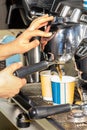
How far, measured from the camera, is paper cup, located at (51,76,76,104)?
1.05 meters

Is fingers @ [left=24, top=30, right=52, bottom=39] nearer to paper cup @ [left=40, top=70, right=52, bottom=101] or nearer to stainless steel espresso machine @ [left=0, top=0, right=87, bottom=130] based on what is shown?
stainless steel espresso machine @ [left=0, top=0, right=87, bottom=130]

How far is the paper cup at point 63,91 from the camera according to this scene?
1.05 metres

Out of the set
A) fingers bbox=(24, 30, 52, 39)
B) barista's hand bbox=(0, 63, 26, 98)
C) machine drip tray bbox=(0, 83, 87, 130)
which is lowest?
machine drip tray bbox=(0, 83, 87, 130)

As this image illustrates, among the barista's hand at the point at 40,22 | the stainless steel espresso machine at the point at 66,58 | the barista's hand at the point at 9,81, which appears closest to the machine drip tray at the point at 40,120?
the stainless steel espresso machine at the point at 66,58

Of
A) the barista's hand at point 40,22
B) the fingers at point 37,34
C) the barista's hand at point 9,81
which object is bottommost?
the barista's hand at point 9,81

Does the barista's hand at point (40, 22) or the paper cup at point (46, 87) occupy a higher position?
the barista's hand at point (40, 22)

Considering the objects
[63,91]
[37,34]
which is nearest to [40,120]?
[63,91]

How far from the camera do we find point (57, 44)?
38.7 inches

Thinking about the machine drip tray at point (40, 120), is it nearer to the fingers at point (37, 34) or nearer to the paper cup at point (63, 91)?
the paper cup at point (63, 91)

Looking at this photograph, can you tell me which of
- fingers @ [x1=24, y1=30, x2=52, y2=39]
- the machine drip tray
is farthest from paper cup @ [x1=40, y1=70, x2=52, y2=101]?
fingers @ [x1=24, y1=30, x2=52, y2=39]

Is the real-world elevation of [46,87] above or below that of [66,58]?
below

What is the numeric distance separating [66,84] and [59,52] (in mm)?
116

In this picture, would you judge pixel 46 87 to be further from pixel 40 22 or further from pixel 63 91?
pixel 40 22

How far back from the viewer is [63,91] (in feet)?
3.45
